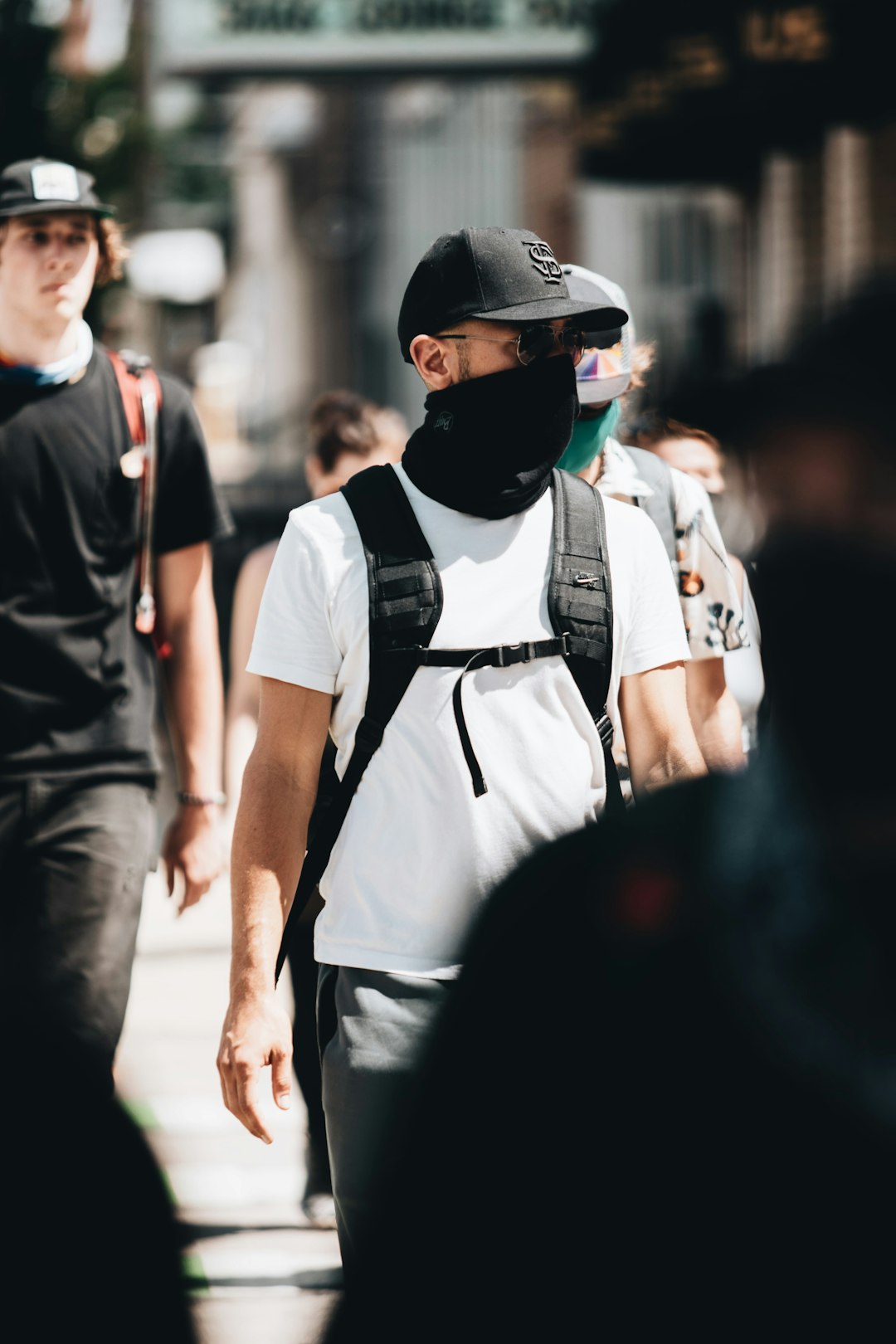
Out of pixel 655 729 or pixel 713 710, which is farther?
pixel 713 710

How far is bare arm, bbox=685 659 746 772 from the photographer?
3658 millimetres

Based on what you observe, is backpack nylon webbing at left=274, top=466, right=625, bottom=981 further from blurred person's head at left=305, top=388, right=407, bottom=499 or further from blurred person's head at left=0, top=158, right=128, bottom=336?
blurred person's head at left=305, top=388, right=407, bottom=499

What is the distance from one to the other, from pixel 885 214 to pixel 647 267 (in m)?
3.52

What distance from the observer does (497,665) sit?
8.79 ft

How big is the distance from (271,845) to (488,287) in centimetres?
83

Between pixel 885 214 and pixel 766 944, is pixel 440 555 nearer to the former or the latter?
pixel 766 944

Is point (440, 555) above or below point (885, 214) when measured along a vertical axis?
above

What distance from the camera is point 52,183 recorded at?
4.13m

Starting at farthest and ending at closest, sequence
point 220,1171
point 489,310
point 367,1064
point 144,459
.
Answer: point 220,1171 → point 144,459 → point 489,310 → point 367,1064

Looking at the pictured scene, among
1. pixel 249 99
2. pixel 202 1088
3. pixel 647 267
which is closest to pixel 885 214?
pixel 647 267

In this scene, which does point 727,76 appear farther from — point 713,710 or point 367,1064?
point 367,1064

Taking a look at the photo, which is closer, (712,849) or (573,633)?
(712,849)

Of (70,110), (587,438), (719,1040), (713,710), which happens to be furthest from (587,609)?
(70,110)

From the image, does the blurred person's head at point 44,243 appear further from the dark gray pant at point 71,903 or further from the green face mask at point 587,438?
the green face mask at point 587,438
